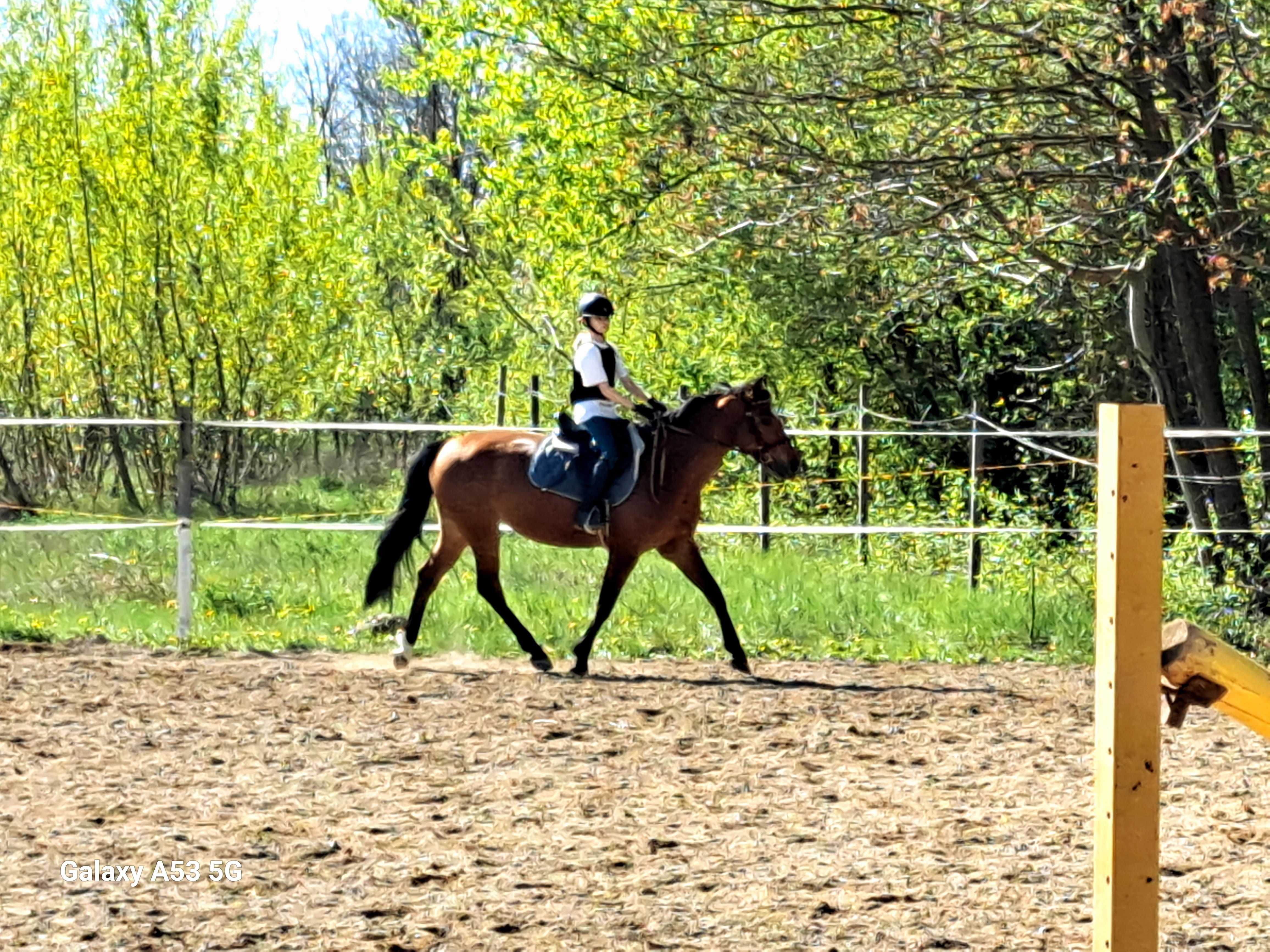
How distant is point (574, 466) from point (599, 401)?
456 millimetres

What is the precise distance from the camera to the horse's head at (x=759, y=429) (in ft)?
34.3

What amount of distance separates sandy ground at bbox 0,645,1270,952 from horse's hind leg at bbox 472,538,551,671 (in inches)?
23.6

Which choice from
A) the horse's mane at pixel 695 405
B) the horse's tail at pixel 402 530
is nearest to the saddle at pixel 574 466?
the horse's mane at pixel 695 405

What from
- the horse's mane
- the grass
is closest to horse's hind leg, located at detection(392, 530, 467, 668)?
the grass

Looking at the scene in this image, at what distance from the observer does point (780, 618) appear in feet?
39.5

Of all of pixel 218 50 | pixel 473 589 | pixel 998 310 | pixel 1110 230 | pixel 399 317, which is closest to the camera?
pixel 1110 230

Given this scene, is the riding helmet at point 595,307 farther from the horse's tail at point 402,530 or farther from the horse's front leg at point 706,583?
the horse's tail at point 402,530

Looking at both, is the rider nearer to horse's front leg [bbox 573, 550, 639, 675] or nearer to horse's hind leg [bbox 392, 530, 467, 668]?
horse's front leg [bbox 573, 550, 639, 675]

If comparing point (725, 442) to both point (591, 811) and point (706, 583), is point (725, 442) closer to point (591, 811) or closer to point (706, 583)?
point (706, 583)

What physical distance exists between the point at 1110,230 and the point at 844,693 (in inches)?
143

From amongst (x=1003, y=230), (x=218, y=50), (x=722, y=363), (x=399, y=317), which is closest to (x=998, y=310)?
(x=722, y=363)

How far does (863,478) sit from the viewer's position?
14.7 m

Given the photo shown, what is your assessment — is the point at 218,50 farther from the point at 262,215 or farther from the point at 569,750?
the point at 569,750

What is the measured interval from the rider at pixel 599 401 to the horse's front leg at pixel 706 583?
475mm
